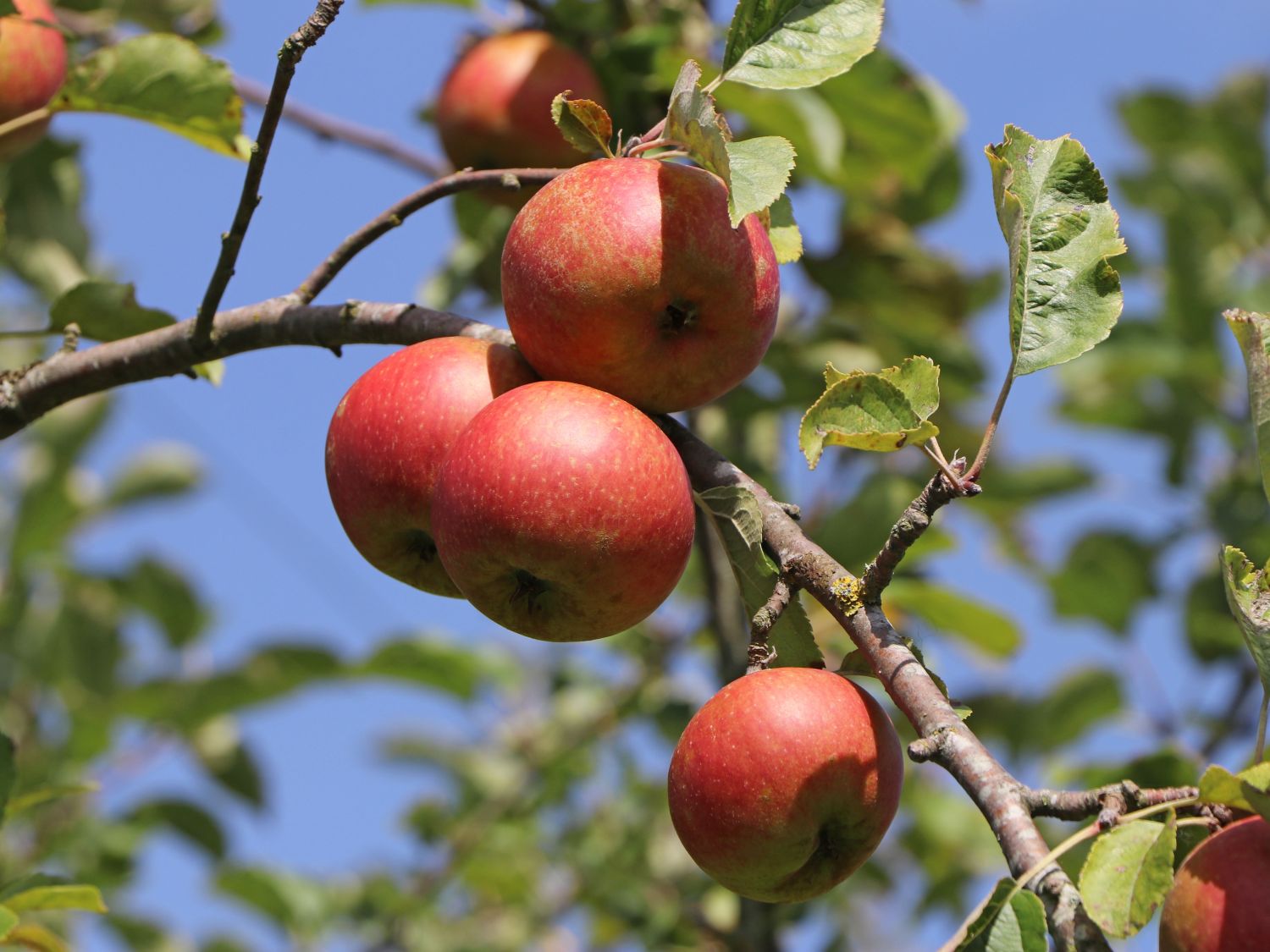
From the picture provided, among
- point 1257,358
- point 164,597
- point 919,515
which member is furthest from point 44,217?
point 1257,358

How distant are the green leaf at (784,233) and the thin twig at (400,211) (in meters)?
0.25

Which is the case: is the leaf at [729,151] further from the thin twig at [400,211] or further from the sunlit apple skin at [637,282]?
the thin twig at [400,211]

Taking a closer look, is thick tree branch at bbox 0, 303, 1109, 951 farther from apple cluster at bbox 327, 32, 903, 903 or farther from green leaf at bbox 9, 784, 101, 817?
green leaf at bbox 9, 784, 101, 817

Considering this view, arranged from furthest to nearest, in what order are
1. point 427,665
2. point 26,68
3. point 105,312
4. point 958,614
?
point 427,665 → point 958,614 → point 26,68 → point 105,312

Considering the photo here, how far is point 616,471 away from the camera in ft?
4.14

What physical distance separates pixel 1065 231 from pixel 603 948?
3.91 meters

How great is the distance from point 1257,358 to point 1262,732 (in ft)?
1.14

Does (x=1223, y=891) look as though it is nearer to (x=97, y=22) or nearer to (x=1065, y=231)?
(x=1065, y=231)

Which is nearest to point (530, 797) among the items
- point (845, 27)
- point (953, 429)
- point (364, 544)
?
point (953, 429)

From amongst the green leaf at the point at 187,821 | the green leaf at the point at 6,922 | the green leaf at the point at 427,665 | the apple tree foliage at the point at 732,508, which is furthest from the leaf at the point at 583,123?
the green leaf at the point at 187,821

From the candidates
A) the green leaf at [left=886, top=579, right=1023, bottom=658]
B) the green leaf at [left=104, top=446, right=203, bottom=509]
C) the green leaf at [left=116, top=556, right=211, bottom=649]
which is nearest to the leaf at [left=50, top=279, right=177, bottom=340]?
the green leaf at [left=886, top=579, right=1023, bottom=658]

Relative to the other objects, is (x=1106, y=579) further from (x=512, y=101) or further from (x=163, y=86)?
(x=163, y=86)

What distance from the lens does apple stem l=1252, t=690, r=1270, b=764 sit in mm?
1143

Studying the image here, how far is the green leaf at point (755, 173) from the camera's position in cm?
124
